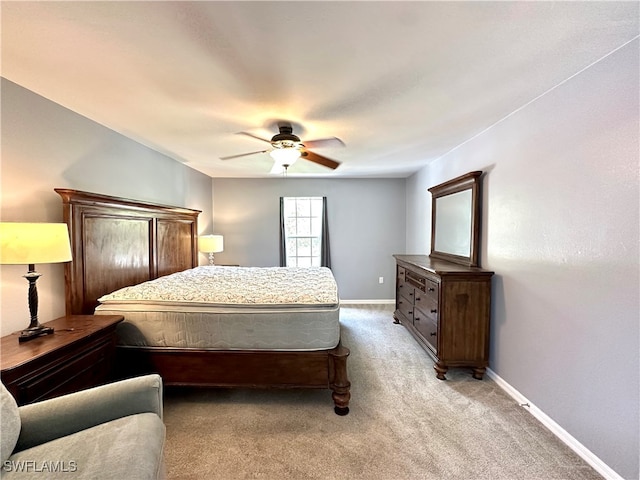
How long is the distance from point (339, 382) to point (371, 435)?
0.41 metres

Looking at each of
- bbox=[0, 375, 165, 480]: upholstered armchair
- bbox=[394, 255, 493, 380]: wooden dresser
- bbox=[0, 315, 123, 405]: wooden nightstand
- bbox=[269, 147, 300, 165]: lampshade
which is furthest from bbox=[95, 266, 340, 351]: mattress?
bbox=[269, 147, 300, 165]: lampshade

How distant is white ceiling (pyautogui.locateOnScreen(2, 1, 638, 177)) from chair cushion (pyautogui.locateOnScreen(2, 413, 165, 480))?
1.85 meters

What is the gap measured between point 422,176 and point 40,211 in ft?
15.3

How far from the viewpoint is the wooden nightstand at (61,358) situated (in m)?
1.45

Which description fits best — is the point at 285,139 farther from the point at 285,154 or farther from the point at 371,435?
the point at 371,435

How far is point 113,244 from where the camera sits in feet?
9.10

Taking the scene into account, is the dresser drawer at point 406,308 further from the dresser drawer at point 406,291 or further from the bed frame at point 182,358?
the bed frame at point 182,358

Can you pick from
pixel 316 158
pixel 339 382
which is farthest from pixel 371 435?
pixel 316 158

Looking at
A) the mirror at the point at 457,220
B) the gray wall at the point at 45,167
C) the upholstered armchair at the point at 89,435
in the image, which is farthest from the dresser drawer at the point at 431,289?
the gray wall at the point at 45,167

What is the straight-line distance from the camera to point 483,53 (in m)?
1.59

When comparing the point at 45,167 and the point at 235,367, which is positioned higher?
the point at 45,167

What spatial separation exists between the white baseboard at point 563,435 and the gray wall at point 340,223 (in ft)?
10.5

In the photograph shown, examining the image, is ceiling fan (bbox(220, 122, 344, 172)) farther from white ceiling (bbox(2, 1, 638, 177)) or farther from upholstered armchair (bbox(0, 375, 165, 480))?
upholstered armchair (bbox(0, 375, 165, 480))

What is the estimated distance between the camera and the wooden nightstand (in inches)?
57.1
